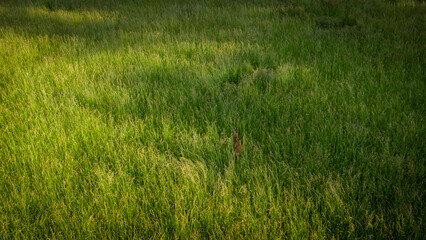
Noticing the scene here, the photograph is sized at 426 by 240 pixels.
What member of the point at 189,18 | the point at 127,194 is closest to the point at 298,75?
the point at 127,194

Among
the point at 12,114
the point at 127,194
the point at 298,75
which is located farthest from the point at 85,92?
the point at 298,75

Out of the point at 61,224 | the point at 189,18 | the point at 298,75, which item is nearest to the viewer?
the point at 61,224

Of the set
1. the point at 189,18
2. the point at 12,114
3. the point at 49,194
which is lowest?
the point at 49,194

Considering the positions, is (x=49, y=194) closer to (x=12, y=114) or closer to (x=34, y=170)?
(x=34, y=170)

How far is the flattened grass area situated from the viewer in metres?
1.54

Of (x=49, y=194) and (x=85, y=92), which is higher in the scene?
(x=85, y=92)

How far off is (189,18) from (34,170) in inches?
217

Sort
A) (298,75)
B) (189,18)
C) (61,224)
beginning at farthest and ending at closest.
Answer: (189,18) < (298,75) < (61,224)

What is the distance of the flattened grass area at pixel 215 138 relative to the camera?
1.54 m

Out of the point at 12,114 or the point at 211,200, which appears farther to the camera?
the point at 12,114

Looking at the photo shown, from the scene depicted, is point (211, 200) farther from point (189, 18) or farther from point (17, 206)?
point (189, 18)

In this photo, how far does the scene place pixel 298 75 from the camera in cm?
337

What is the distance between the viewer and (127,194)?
1646 mm

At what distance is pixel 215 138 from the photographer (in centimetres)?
222
